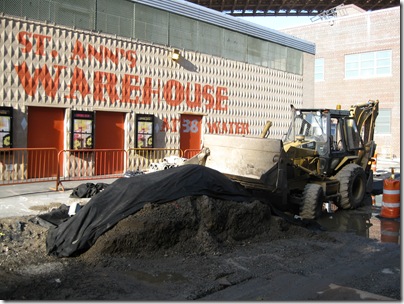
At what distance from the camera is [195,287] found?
5047 millimetres

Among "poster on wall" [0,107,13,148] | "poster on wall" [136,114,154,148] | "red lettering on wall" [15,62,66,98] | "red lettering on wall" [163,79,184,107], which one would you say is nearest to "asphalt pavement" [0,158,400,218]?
"poster on wall" [0,107,13,148]

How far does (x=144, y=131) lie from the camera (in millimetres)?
15547

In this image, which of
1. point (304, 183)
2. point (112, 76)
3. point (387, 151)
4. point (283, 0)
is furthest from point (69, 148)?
point (283, 0)

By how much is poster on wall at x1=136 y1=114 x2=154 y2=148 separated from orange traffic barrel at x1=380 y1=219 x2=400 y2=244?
8.80 metres

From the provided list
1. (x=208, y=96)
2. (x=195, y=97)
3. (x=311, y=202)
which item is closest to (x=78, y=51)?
(x=195, y=97)

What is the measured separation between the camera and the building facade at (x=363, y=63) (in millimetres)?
32875

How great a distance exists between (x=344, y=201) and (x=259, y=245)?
15.2 feet

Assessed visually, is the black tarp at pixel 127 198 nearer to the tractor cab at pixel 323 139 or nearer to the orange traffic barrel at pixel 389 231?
the orange traffic barrel at pixel 389 231

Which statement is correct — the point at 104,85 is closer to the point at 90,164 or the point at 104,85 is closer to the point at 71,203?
the point at 90,164

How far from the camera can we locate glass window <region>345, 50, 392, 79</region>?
33222 mm

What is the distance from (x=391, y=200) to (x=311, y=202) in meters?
2.26

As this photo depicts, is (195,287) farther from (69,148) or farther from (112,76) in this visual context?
(112,76)

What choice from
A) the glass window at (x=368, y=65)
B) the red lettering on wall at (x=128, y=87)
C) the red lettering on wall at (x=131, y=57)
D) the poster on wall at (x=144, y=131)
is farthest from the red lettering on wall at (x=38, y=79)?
the glass window at (x=368, y=65)

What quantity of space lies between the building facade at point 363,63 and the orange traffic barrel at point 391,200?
24.7m
